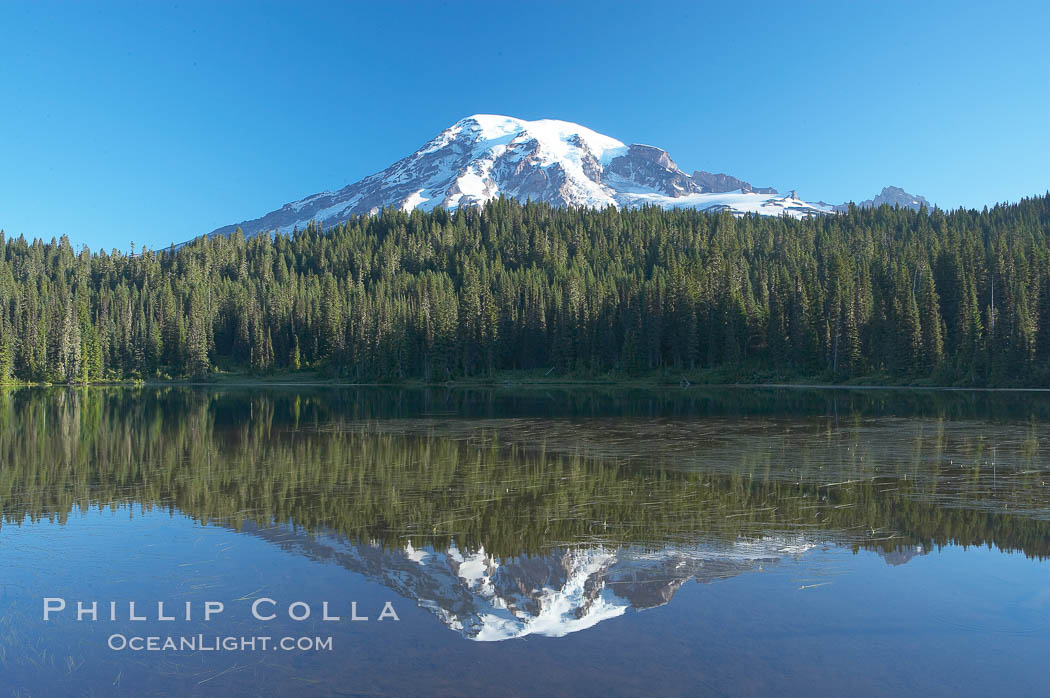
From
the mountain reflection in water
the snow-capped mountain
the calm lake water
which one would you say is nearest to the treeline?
the mountain reflection in water

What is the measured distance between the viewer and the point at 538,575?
44.5 ft

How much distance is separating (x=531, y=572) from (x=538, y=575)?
0.24 m

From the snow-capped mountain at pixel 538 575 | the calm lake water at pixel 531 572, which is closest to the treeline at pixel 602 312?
the calm lake water at pixel 531 572

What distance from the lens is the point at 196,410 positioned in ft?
197

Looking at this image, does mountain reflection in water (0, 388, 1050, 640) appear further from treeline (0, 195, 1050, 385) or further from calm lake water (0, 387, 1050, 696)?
treeline (0, 195, 1050, 385)

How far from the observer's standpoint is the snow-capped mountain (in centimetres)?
1159

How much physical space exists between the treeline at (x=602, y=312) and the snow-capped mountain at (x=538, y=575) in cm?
8061

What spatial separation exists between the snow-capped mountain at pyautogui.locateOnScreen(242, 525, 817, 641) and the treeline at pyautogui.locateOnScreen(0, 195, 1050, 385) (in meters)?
80.6

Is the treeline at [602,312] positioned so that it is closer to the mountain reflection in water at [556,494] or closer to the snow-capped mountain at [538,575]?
the mountain reflection in water at [556,494]

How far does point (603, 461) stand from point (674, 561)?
13.5m

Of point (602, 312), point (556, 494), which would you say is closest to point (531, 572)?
point (556, 494)

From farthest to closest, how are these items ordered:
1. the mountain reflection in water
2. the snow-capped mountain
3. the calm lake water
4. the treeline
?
the treeline
the mountain reflection in water
the snow-capped mountain
the calm lake water

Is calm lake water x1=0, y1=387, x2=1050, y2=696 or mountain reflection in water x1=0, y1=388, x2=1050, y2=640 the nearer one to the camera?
calm lake water x1=0, y1=387, x2=1050, y2=696

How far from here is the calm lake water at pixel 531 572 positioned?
959cm
